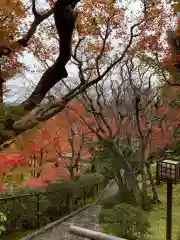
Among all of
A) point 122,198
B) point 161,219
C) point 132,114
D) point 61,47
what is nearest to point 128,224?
point 161,219

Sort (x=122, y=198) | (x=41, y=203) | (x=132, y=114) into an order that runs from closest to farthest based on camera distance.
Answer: (x=41, y=203) < (x=122, y=198) < (x=132, y=114)

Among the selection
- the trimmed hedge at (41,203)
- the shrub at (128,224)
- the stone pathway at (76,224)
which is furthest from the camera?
the trimmed hedge at (41,203)

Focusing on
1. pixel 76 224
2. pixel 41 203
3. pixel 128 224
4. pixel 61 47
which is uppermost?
pixel 61 47

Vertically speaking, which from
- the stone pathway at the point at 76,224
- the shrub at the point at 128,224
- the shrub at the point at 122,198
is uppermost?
the shrub at the point at 128,224

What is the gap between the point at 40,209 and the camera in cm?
1207

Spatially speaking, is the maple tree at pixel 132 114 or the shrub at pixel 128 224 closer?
the shrub at pixel 128 224

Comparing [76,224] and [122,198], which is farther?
[122,198]

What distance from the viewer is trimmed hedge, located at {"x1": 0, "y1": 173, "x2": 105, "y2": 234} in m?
10.9

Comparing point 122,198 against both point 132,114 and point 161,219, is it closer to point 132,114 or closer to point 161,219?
point 161,219

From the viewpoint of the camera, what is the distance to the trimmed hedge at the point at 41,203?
10.9 metres

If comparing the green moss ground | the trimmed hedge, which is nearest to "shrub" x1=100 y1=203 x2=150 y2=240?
the green moss ground

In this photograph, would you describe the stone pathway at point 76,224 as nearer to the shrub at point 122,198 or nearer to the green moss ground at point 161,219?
the shrub at point 122,198

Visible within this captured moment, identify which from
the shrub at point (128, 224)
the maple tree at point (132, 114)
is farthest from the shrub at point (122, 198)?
the shrub at point (128, 224)

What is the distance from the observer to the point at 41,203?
39.2 ft
